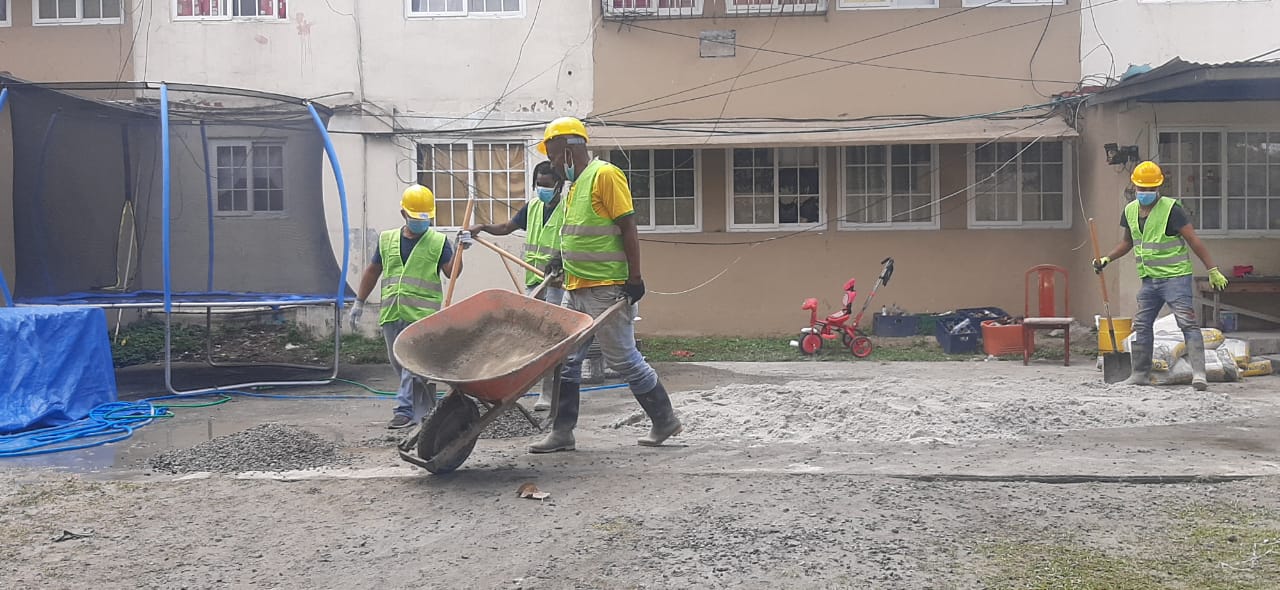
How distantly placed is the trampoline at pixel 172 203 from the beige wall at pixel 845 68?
4.05 m

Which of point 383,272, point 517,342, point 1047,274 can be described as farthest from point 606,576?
point 1047,274

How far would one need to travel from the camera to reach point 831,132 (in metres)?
Result: 12.6

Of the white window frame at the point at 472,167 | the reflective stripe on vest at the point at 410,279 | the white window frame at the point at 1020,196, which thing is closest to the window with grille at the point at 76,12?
the white window frame at the point at 472,167

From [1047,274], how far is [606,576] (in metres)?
9.93

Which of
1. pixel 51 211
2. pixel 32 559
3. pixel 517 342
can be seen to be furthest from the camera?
pixel 51 211

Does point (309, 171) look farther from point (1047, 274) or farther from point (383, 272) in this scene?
point (1047, 274)

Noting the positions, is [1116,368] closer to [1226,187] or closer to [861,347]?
[861,347]

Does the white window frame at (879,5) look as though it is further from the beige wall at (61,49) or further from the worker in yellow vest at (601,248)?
the beige wall at (61,49)

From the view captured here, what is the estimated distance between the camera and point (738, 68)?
13352mm

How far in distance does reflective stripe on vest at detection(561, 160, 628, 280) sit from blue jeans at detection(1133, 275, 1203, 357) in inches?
211

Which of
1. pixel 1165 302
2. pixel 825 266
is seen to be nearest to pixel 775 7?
pixel 825 266

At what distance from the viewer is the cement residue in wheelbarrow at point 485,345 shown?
18.3 feet

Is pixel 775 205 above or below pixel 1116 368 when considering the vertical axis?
above

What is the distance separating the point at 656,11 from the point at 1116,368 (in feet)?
22.7
